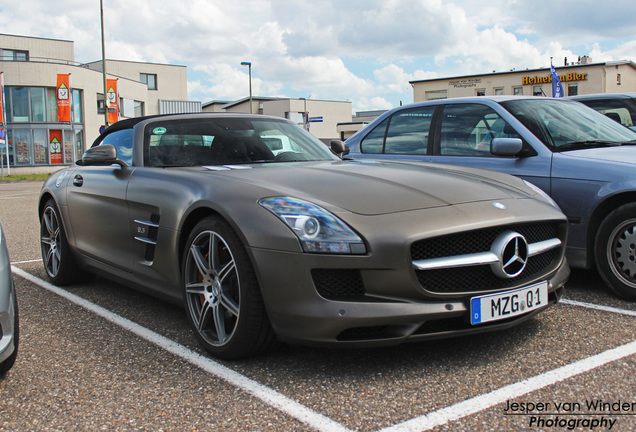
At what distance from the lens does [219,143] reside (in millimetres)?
4301

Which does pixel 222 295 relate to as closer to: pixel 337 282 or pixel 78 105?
A: pixel 337 282

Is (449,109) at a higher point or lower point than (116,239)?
higher

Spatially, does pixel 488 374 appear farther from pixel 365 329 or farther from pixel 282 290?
pixel 282 290

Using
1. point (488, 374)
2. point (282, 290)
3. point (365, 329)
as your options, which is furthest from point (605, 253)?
point (282, 290)

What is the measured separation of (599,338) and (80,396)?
264 centimetres

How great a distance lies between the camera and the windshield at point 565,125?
15.9 feet

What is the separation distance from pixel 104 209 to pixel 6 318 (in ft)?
5.66

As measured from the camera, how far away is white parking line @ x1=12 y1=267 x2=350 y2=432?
8.17 feet

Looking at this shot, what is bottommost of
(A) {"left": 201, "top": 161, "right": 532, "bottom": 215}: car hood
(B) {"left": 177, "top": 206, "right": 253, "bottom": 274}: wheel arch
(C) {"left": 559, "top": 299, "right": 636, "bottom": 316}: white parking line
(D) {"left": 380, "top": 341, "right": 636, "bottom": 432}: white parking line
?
(D) {"left": 380, "top": 341, "right": 636, "bottom": 432}: white parking line

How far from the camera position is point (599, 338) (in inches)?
135

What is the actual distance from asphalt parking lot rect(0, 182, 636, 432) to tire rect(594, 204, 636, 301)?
316mm

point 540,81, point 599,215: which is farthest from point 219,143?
point 540,81

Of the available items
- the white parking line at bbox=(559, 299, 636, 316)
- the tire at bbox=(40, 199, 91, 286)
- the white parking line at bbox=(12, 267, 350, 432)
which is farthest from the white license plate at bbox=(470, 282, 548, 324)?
the tire at bbox=(40, 199, 91, 286)

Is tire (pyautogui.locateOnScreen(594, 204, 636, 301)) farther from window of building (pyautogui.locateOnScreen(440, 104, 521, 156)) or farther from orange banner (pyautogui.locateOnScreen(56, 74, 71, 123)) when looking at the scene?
→ orange banner (pyautogui.locateOnScreen(56, 74, 71, 123))
